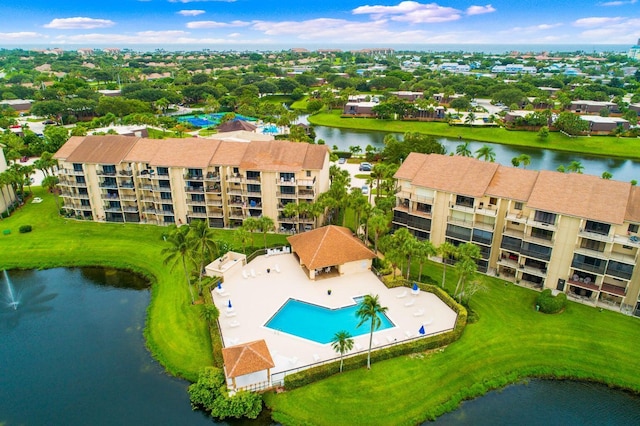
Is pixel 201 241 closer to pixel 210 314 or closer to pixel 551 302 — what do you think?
pixel 210 314

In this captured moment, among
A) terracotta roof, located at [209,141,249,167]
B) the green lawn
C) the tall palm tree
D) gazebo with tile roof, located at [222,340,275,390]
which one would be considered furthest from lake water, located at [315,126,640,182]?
gazebo with tile roof, located at [222,340,275,390]

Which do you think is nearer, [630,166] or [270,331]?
[270,331]

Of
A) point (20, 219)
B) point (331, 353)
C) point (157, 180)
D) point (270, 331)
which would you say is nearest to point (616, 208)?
point (331, 353)

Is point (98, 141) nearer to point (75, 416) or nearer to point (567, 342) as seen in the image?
point (75, 416)

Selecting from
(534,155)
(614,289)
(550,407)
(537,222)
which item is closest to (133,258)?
(550,407)

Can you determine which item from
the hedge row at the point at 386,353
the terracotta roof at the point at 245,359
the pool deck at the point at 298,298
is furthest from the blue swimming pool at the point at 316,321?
the terracotta roof at the point at 245,359

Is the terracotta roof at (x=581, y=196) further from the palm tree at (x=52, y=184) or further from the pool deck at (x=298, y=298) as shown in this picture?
the palm tree at (x=52, y=184)
